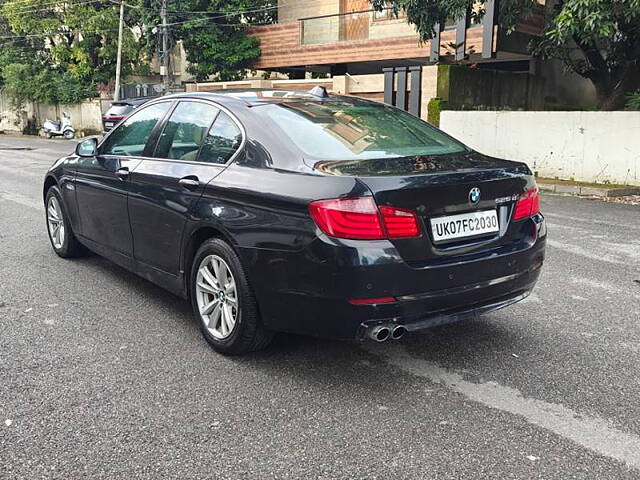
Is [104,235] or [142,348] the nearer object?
[142,348]

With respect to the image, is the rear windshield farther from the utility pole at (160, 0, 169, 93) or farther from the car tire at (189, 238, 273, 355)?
the utility pole at (160, 0, 169, 93)

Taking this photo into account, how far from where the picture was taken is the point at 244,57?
90.8 ft

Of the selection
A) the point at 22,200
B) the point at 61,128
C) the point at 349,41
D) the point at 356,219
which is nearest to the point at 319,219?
the point at 356,219

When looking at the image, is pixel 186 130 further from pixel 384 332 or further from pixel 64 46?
pixel 64 46

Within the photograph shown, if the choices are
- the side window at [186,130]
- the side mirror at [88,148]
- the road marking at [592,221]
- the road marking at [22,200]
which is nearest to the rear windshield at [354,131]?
the side window at [186,130]

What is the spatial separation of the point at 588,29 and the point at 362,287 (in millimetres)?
9574

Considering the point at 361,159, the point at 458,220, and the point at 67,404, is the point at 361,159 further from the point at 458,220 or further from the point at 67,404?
the point at 67,404

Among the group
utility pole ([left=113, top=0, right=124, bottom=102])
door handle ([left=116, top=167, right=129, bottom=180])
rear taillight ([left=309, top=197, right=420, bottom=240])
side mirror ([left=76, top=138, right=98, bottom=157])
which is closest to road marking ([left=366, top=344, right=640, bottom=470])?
rear taillight ([left=309, top=197, right=420, bottom=240])

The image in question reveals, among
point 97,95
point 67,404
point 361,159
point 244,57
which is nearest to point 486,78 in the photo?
point 244,57

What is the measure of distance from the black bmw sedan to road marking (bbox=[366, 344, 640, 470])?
39cm

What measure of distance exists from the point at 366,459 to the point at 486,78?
54.2ft

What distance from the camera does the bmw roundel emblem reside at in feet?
11.2

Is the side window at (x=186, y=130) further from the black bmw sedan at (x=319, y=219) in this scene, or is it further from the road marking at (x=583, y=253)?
the road marking at (x=583, y=253)

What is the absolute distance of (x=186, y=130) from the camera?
4.36 metres
